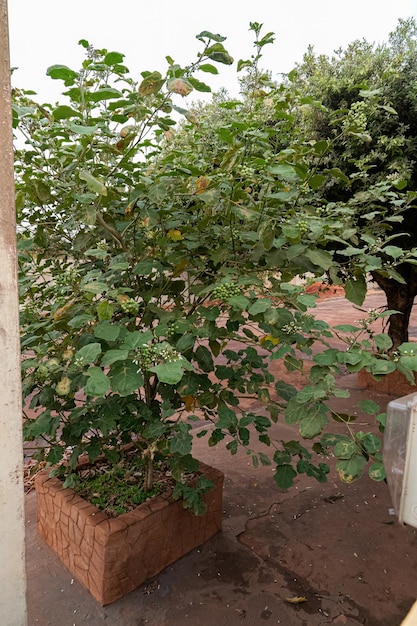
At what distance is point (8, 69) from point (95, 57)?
0.79 metres

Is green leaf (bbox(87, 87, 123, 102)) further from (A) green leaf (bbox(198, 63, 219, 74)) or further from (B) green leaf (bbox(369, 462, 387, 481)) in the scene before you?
(B) green leaf (bbox(369, 462, 387, 481))

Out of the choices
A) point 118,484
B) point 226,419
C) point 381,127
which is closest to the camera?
point 226,419

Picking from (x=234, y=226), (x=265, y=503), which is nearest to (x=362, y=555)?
(x=265, y=503)

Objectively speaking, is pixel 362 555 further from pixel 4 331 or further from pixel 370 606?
pixel 4 331

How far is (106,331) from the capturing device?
1.24 m

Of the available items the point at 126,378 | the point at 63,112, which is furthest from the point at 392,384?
the point at 63,112

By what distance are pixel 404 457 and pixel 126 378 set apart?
777 millimetres

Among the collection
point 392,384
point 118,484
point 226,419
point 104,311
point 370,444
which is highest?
point 104,311

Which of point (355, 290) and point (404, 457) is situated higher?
point (355, 290)

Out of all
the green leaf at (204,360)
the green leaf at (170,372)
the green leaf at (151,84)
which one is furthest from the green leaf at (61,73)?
the green leaf at (204,360)

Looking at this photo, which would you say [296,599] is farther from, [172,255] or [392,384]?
[392,384]

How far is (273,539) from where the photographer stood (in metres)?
2.37

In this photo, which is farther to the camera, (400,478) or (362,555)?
(362,555)

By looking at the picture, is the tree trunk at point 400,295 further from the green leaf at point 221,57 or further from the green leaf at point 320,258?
the green leaf at point 221,57
